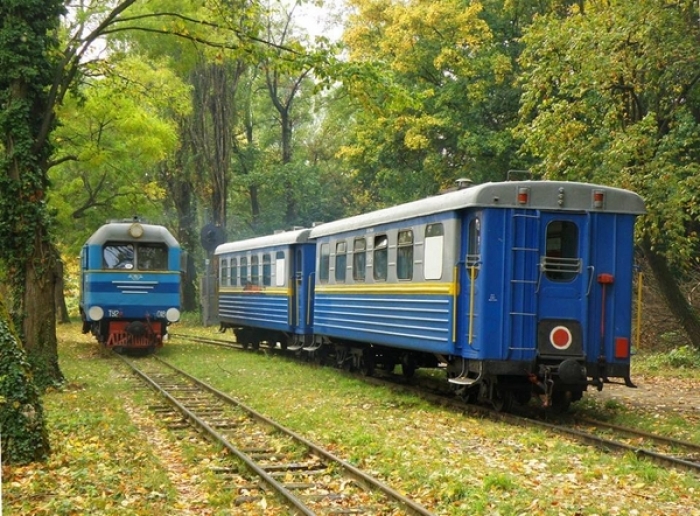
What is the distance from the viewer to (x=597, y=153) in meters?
19.7

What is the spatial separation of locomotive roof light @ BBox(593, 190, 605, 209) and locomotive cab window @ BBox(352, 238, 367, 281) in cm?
529

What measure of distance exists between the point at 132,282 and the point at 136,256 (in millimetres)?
693

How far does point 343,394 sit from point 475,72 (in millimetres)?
17823

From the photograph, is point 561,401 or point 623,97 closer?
point 561,401

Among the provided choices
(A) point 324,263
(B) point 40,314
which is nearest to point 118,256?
(A) point 324,263

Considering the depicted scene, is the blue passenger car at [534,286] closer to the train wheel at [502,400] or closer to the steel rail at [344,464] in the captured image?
the train wheel at [502,400]

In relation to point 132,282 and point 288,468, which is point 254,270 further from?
point 288,468

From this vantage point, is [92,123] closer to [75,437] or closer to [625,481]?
[75,437]

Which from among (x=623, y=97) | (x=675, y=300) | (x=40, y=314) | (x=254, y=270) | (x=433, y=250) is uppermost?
(x=623, y=97)

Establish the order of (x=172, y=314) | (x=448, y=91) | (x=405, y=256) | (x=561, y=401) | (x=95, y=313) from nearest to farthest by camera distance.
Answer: (x=561, y=401) < (x=405, y=256) < (x=95, y=313) < (x=172, y=314) < (x=448, y=91)

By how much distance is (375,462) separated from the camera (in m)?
10.0

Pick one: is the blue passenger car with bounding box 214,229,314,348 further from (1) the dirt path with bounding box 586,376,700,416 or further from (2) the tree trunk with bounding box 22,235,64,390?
(1) the dirt path with bounding box 586,376,700,416

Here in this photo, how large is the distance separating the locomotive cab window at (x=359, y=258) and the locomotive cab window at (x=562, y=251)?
194 inches

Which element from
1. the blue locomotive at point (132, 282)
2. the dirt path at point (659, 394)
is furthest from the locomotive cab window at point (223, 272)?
the dirt path at point (659, 394)
